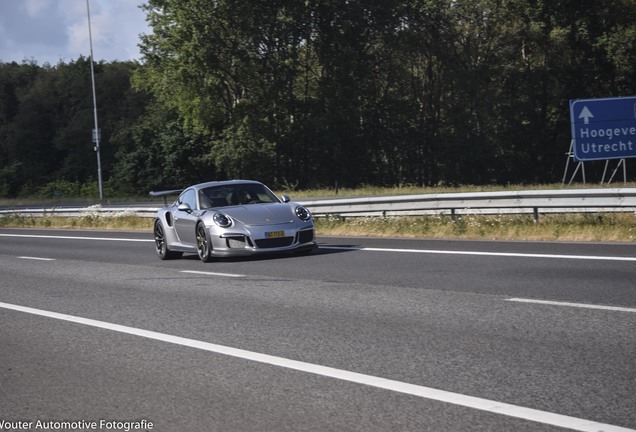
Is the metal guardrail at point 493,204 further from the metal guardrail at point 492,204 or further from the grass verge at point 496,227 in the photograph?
the grass verge at point 496,227

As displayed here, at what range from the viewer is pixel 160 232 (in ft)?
58.1

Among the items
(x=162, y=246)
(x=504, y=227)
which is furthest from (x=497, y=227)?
(x=162, y=246)

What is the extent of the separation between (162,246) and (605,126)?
11797 mm

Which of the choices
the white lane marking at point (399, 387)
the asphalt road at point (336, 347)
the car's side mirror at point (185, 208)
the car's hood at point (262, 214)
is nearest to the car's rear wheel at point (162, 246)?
the car's side mirror at point (185, 208)

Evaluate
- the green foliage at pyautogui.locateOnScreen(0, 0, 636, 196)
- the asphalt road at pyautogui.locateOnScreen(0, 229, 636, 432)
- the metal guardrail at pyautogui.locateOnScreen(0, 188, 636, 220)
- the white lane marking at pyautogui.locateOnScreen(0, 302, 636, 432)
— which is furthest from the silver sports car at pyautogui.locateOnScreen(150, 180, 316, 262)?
the green foliage at pyautogui.locateOnScreen(0, 0, 636, 196)

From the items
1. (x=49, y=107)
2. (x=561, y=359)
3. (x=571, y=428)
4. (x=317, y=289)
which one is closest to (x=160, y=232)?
(x=317, y=289)

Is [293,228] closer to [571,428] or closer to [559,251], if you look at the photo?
[559,251]

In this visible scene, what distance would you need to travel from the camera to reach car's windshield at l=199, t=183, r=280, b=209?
650 inches

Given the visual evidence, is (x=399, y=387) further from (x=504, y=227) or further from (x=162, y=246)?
(x=504, y=227)

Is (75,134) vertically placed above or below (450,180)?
above

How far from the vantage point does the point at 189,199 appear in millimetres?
17062

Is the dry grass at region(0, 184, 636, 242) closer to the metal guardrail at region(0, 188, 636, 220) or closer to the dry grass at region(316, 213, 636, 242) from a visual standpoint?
the dry grass at region(316, 213, 636, 242)

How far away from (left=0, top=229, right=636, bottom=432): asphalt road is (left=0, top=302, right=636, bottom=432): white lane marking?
0.02 m

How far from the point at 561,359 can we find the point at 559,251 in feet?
26.4
